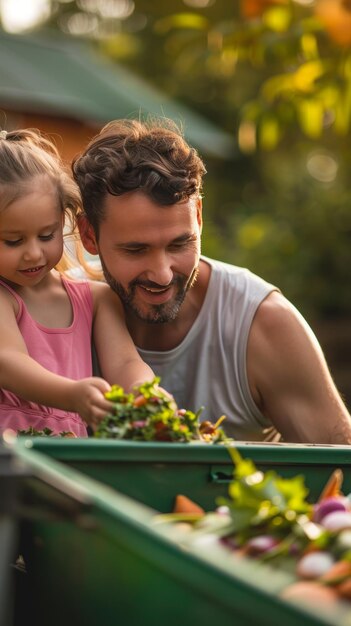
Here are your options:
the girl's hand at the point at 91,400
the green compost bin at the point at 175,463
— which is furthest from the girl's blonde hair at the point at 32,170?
the green compost bin at the point at 175,463

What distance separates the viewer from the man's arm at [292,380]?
385 cm

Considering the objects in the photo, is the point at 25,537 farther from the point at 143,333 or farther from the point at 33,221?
the point at 143,333

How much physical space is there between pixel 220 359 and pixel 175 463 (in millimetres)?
1493

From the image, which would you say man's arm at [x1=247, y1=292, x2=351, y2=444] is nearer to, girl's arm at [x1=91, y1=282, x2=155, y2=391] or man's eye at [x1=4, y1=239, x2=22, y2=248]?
girl's arm at [x1=91, y1=282, x2=155, y2=391]

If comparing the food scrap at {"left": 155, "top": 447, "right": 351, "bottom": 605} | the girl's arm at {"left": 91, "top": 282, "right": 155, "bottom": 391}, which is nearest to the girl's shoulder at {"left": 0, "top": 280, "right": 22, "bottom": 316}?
the girl's arm at {"left": 91, "top": 282, "right": 155, "bottom": 391}

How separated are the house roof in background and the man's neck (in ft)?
37.2

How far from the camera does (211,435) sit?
2.81 metres

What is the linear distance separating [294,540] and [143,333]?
2.09 m

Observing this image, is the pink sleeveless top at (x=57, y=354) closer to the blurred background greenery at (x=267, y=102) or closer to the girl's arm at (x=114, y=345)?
the girl's arm at (x=114, y=345)

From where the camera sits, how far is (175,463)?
259 centimetres

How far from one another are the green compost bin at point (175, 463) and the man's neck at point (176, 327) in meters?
1.33

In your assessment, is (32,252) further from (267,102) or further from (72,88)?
(72,88)

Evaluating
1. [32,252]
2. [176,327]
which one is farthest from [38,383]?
[176,327]

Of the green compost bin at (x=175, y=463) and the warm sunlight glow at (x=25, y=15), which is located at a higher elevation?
the warm sunlight glow at (x=25, y=15)
